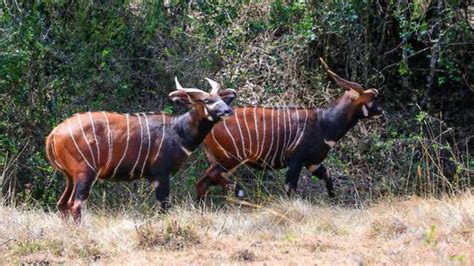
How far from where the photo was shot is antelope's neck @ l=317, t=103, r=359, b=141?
10.8 m

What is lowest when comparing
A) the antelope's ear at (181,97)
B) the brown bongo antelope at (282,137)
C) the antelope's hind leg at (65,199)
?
the antelope's hind leg at (65,199)

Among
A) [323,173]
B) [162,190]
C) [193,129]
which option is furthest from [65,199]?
[323,173]

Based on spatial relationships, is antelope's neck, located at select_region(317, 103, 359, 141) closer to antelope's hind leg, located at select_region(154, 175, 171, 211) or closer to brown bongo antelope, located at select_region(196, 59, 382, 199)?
brown bongo antelope, located at select_region(196, 59, 382, 199)

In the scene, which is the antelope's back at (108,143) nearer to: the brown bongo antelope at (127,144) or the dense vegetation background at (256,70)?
the brown bongo antelope at (127,144)

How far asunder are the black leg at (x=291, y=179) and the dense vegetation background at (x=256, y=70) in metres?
0.40

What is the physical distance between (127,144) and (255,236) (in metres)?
1.93

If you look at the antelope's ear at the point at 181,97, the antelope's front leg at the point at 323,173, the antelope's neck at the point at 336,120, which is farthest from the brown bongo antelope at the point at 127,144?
the antelope's front leg at the point at 323,173

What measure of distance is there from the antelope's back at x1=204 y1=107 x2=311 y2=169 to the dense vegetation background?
1.34ft

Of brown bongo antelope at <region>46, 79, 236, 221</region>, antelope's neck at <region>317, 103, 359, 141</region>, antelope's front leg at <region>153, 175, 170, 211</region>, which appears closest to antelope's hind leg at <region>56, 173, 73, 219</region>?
brown bongo antelope at <region>46, 79, 236, 221</region>

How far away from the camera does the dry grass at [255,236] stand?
7.50 metres

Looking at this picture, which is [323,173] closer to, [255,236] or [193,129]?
[193,129]

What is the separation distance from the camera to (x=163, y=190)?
9.66 metres

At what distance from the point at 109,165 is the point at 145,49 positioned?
2.91 meters

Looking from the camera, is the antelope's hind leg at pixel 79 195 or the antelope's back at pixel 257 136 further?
the antelope's back at pixel 257 136
